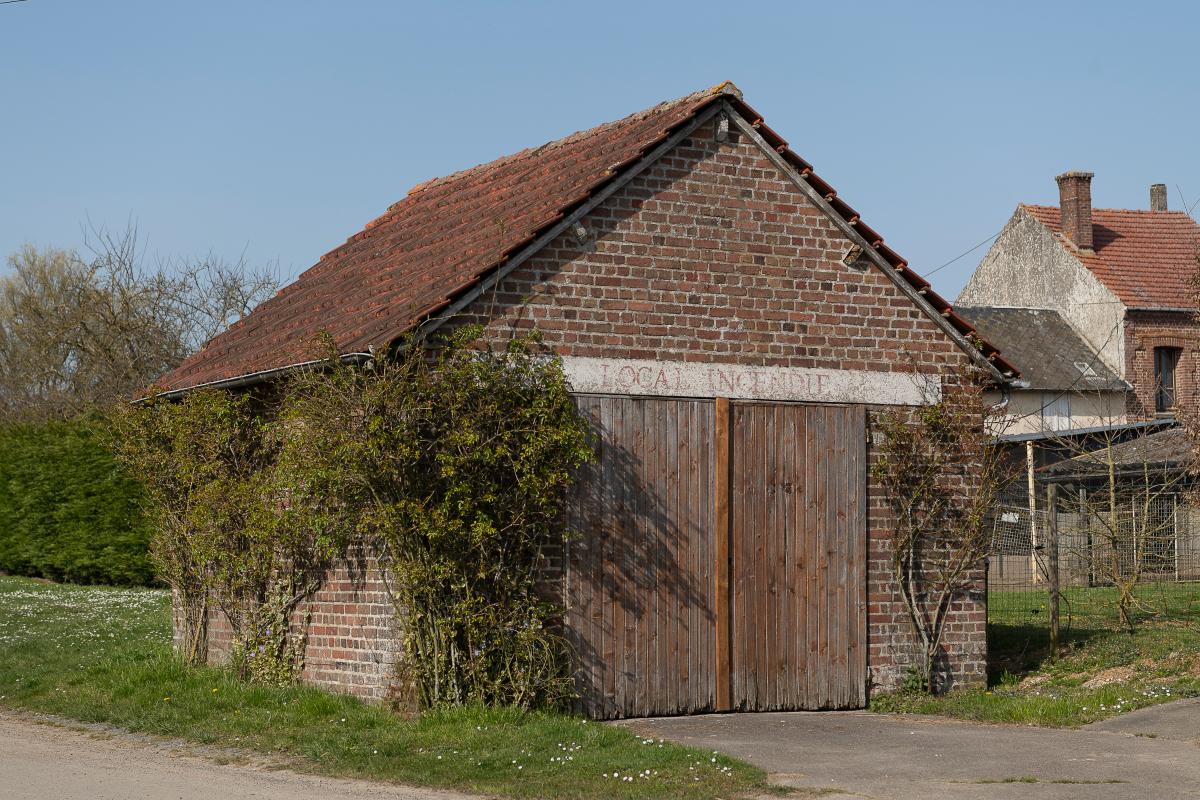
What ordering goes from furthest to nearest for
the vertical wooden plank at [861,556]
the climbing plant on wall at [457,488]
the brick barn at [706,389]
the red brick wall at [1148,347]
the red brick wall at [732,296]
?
the red brick wall at [1148,347], the vertical wooden plank at [861,556], the red brick wall at [732,296], the brick barn at [706,389], the climbing plant on wall at [457,488]

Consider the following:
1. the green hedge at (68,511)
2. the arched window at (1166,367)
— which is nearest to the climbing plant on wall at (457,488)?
the green hedge at (68,511)

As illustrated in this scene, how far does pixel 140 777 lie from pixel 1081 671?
9.28m

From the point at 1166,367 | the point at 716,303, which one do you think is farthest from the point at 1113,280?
the point at 716,303

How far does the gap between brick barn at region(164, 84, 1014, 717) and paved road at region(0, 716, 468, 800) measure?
2035 millimetres

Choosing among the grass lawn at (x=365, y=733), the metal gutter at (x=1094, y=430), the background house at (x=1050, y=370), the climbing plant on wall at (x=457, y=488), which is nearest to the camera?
the grass lawn at (x=365, y=733)

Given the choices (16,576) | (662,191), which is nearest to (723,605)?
(662,191)

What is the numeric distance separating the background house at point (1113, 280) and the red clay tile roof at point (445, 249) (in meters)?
24.0

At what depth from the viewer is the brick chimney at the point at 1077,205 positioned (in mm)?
39500

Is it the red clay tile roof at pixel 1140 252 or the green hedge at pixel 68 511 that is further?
the red clay tile roof at pixel 1140 252

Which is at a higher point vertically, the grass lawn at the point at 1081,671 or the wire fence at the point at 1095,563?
the wire fence at the point at 1095,563

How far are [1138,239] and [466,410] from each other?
33.8m

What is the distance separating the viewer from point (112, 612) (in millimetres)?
21453

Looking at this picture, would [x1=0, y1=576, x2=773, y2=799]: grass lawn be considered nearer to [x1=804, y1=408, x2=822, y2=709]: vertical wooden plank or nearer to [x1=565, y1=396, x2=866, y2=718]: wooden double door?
[x1=565, y1=396, x2=866, y2=718]: wooden double door

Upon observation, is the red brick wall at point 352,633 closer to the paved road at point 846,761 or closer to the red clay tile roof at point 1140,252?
the paved road at point 846,761
